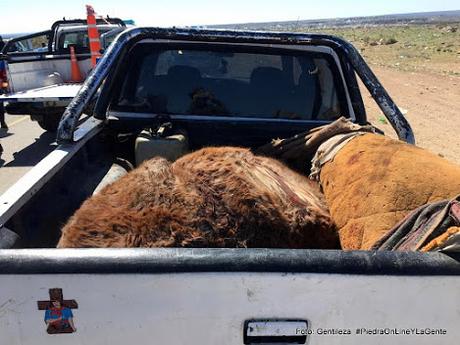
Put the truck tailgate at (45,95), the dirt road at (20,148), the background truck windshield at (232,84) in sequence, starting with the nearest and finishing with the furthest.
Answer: the background truck windshield at (232,84), the dirt road at (20,148), the truck tailgate at (45,95)

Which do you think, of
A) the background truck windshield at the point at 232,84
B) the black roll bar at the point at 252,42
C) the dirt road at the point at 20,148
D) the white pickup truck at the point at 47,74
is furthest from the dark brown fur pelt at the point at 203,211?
the white pickup truck at the point at 47,74

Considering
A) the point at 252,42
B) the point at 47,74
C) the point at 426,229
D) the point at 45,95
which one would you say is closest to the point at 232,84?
the point at 252,42

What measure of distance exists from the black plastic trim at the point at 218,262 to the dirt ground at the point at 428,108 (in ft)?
15.5

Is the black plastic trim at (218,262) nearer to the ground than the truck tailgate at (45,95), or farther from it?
farther from it

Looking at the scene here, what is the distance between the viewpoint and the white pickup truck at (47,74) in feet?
30.9

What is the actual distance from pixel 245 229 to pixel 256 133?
1722 mm

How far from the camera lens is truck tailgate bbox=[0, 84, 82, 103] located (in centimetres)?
931

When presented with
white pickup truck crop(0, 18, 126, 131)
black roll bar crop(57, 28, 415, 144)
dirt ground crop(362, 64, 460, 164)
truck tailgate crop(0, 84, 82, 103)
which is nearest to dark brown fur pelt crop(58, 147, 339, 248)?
black roll bar crop(57, 28, 415, 144)

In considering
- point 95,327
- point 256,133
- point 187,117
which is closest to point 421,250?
point 95,327

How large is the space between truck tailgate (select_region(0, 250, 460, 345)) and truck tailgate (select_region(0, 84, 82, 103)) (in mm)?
8069

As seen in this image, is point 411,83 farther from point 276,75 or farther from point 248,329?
point 248,329

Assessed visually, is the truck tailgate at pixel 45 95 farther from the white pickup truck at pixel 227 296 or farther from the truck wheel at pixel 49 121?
the white pickup truck at pixel 227 296

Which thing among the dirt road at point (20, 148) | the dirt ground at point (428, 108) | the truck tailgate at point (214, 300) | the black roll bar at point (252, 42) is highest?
the black roll bar at point (252, 42)

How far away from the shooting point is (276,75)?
407 cm
